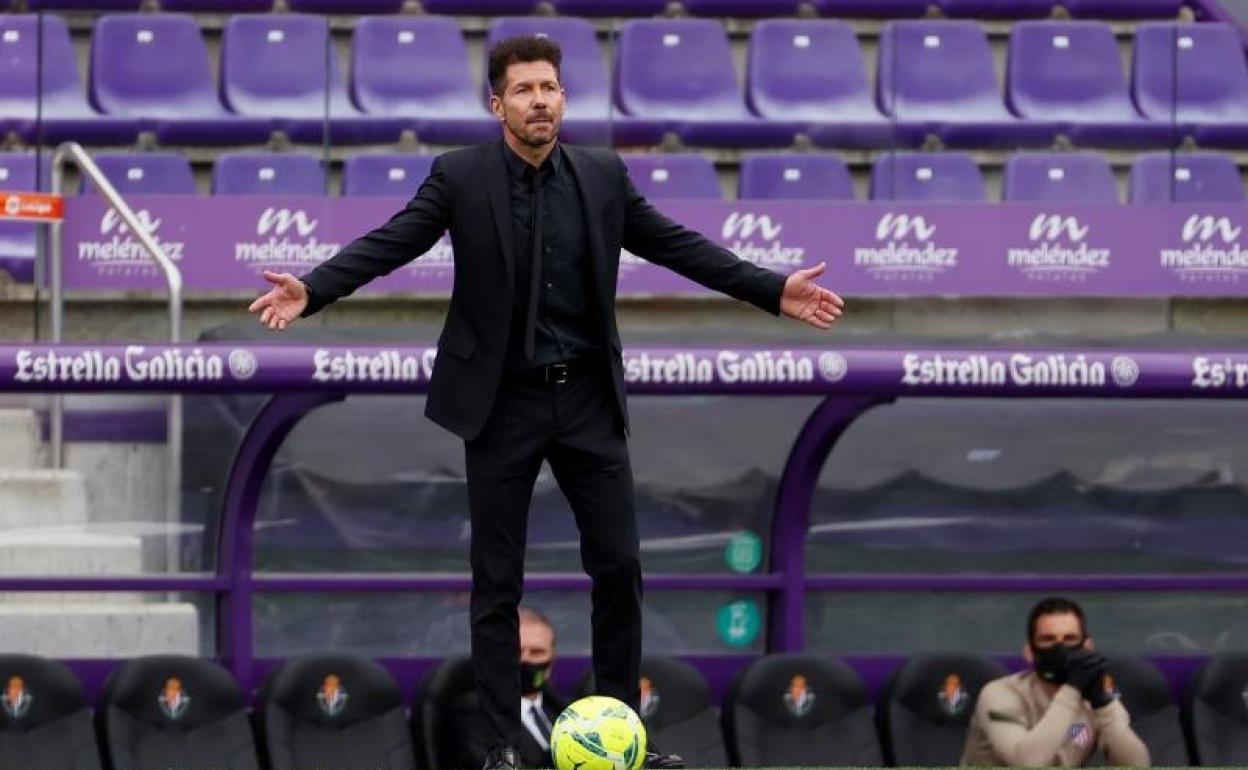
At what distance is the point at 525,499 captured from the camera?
5645 millimetres

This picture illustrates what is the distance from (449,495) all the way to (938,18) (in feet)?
16.9

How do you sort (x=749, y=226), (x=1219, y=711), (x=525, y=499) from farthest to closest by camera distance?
1. (x=749, y=226)
2. (x=1219, y=711)
3. (x=525, y=499)

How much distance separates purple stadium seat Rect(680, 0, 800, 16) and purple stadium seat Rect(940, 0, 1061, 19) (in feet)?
2.71

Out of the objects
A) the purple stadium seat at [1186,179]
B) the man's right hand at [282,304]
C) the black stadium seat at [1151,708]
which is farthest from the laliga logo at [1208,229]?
the man's right hand at [282,304]

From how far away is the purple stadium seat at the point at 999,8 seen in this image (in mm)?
13250

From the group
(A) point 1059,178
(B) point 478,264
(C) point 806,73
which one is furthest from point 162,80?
(B) point 478,264

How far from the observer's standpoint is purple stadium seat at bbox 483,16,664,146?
1144cm

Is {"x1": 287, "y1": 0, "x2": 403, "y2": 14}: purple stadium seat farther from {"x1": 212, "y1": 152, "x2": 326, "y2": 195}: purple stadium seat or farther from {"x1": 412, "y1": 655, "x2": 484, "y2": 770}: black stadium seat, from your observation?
{"x1": 412, "y1": 655, "x2": 484, "y2": 770}: black stadium seat

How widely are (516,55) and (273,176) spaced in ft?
20.2

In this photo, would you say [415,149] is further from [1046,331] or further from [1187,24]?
[1187,24]

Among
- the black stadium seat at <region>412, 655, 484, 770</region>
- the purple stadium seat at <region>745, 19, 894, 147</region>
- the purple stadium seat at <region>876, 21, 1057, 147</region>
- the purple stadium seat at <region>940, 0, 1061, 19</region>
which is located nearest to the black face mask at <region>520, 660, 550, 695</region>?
the black stadium seat at <region>412, 655, 484, 770</region>

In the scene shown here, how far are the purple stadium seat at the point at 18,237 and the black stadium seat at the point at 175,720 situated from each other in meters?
3.05

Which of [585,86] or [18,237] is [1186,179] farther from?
[18,237]

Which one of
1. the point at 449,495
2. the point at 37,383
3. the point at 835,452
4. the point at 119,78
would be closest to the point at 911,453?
the point at 835,452
